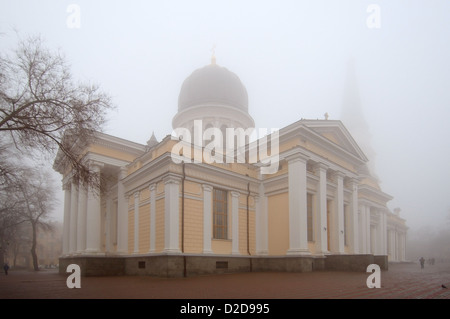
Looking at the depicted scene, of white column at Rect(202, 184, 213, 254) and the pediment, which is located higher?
the pediment

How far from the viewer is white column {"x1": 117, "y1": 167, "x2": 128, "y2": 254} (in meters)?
24.2

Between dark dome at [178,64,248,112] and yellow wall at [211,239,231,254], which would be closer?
yellow wall at [211,239,231,254]

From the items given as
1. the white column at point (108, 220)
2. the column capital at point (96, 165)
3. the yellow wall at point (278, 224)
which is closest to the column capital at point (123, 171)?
the column capital at point (96, 165)

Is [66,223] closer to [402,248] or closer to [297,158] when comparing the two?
[297,158]

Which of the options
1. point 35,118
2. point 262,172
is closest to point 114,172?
point 262,172

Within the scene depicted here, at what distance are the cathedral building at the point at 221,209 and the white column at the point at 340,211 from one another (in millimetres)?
72

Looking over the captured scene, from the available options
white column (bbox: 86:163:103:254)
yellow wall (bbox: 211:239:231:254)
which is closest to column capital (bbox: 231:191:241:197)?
yellow wall (bbox: 211:239:231:254)

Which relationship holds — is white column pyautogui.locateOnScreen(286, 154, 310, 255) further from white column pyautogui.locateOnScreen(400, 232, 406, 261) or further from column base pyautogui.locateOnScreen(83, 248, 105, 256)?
white column pyautogui.locateOnScreen(400, 232, 406, 261)

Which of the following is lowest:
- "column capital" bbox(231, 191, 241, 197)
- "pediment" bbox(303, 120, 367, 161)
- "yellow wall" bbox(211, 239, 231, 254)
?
"yellow wall" bbox(211, 239, 231, 254)

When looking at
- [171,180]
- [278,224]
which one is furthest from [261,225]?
[171,180]

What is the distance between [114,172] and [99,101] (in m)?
15.1

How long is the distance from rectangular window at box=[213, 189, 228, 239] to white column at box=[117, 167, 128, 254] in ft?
22.1

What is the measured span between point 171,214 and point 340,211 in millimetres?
13379

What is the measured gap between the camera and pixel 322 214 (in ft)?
79.1
